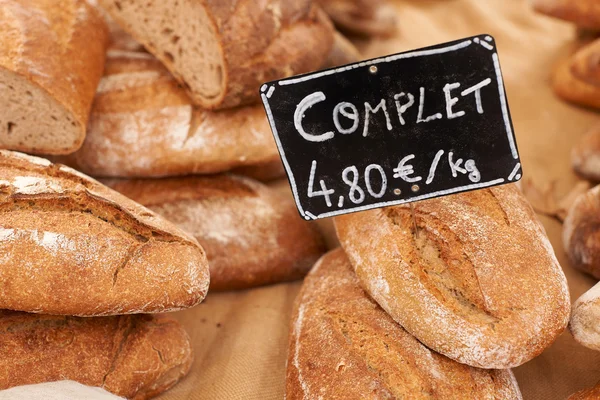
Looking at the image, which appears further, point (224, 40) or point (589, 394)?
point (224, 40)

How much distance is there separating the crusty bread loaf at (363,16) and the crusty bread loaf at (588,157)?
4.02 feet

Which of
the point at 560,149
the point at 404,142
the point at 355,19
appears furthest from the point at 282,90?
the point at 355,19

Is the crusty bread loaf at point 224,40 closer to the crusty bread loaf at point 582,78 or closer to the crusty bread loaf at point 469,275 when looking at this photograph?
the crusty bread loaf at point 469,275

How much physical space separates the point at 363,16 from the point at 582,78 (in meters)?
1.12

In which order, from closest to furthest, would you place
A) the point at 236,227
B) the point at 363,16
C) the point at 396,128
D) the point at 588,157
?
the point at 396,128 < the point at 236,227 < the point at 588,157 < the point at 363,16

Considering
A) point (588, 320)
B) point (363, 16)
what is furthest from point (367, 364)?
point (363, 16)

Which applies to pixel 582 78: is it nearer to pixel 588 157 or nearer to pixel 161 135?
pixel 588 157

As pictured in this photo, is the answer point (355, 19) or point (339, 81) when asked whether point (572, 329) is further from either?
point (355, 19)

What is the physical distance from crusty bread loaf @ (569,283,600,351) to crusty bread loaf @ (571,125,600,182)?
2.74 ft

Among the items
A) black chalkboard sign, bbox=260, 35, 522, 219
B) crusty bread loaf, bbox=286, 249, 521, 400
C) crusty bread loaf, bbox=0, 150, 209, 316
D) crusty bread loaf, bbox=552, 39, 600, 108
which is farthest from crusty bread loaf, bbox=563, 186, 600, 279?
crusty bread loaf, bbox=0, 150, 209, 316

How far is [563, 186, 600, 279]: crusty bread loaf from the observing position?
164 centimetres

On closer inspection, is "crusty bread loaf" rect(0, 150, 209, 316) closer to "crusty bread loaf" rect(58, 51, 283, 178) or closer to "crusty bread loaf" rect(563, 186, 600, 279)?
"crusty bread loaf" rect(58, 51, 283, 178)

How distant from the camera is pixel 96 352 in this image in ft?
4.51

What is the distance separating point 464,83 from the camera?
113cm
